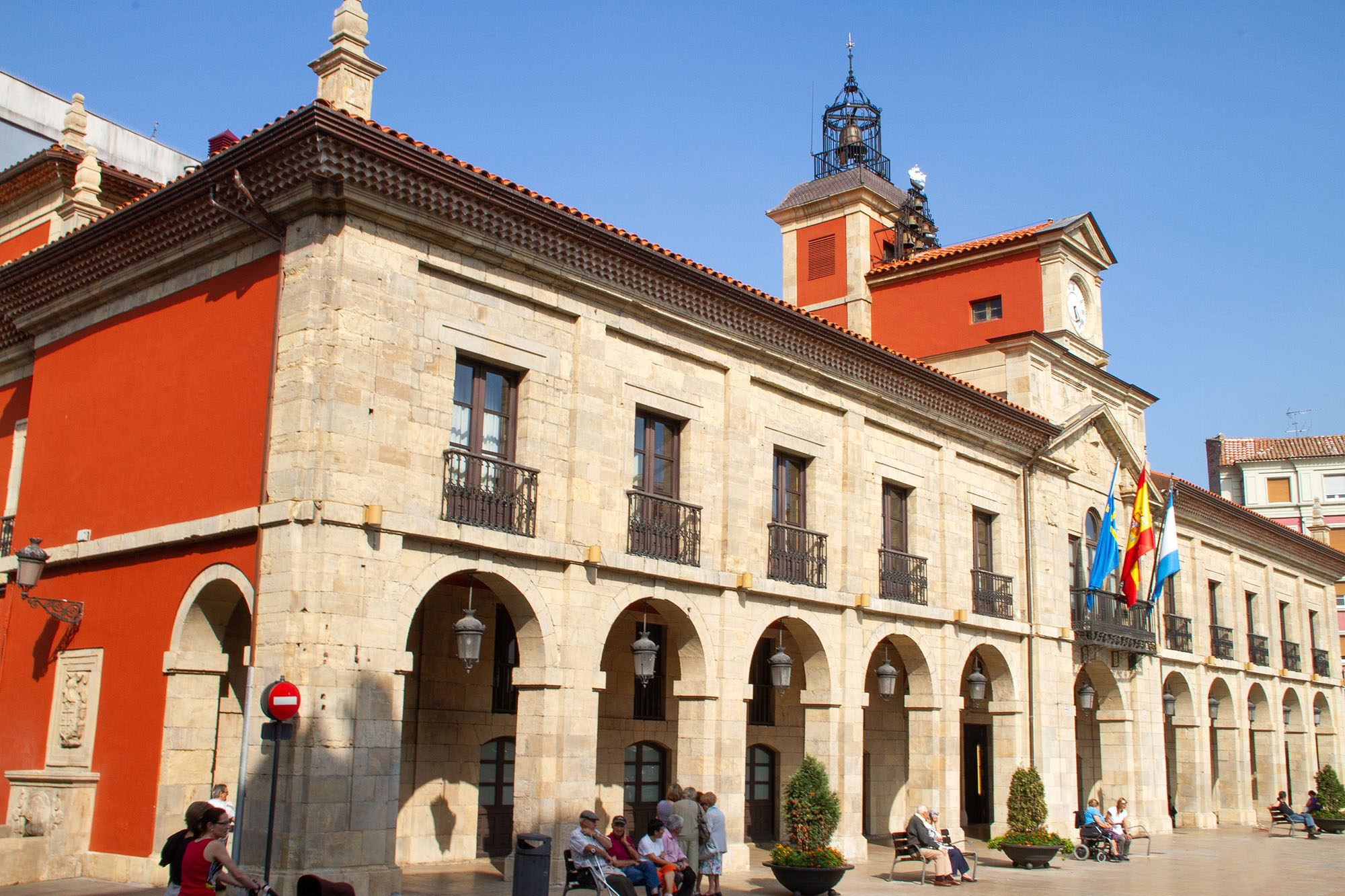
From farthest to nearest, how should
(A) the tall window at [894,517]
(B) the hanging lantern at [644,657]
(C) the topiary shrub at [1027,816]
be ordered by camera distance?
(A) the tall window at [894,517]
(C) the topiary shrub at [1027,816]
(B) the hanging lantern at [644,657]

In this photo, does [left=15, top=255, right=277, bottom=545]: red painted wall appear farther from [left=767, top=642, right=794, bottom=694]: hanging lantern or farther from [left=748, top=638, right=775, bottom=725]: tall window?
[left=748, top=638, right=775, bottom=725]: tall window

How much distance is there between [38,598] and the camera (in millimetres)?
15836

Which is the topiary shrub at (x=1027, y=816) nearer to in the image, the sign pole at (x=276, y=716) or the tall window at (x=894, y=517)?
the tall window at (x=894, y=517)

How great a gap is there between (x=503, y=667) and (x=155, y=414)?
590 centimetres

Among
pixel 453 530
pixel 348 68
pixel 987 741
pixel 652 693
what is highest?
pixel 348 68

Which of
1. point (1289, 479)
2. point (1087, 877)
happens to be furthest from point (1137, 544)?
point (1289, 479)

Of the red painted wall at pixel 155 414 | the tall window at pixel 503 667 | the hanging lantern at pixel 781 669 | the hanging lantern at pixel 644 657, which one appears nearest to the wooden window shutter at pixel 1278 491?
the hanging lantern at pixel 781 669

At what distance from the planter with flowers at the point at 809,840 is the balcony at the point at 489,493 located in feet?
16.0

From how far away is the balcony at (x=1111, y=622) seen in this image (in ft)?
83.5

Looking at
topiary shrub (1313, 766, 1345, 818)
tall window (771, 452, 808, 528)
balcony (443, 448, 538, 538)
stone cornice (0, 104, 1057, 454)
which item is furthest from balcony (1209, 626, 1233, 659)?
balcony (443, 448, 538, 538)

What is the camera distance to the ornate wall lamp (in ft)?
51.5

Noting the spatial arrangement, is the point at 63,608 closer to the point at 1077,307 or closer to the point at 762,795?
the point at 762,795

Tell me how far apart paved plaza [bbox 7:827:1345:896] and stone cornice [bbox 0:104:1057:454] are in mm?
7556

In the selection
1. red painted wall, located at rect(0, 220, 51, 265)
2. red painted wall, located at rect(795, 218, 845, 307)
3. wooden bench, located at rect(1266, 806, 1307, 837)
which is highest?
red painted wall, located at rect(795, 218, 845, 307)
